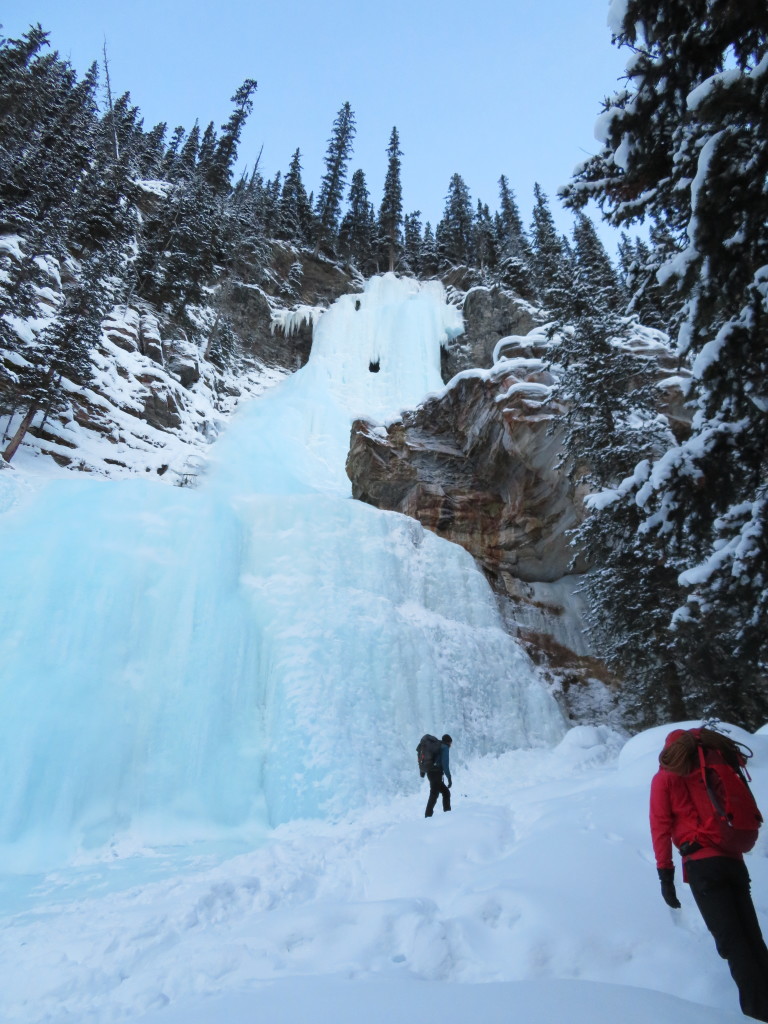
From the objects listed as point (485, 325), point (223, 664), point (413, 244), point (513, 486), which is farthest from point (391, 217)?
point (223, 664)

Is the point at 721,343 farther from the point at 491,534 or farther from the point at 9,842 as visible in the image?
the point at 491,534

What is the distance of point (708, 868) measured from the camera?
263 cm

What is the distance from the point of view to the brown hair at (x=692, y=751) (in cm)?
286

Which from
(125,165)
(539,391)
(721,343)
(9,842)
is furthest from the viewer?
(125,165)

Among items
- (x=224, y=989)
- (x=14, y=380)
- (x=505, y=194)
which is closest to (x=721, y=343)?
(x=224, y=989)

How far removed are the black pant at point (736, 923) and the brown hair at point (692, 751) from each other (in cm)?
43

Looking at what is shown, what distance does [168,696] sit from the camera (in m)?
10.2

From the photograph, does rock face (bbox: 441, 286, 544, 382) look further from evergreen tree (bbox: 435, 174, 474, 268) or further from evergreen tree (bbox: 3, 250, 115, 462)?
evergreen tree (bbox: 3, 250, 115, 462)

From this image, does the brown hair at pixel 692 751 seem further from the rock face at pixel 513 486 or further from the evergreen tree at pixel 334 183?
the evergreen tree at pixel 334 183

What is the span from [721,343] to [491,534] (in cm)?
1574

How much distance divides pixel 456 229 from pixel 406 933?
53.6m

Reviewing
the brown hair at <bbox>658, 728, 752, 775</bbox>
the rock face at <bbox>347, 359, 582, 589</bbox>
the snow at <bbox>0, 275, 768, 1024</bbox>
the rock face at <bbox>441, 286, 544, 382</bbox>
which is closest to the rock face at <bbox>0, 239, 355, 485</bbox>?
the snow at <bbox>0, 275, 768, 1024</bbox>

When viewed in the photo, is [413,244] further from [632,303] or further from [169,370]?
[632,303]

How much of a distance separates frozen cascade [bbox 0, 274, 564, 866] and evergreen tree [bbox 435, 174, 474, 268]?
122ft
